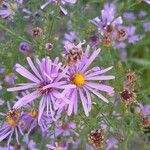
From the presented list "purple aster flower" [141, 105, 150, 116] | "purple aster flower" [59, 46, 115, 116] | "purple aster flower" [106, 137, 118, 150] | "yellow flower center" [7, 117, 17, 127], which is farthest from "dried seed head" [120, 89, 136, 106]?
"yellow flower center" [7, 117, 17, 127]

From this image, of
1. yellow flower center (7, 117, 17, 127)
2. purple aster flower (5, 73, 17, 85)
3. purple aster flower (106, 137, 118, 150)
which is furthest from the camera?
purple aster flower (5, 73, 17, 85)

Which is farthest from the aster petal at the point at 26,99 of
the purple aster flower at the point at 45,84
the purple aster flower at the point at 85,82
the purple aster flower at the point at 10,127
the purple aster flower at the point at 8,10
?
the purple aster flower at the point at 8,10

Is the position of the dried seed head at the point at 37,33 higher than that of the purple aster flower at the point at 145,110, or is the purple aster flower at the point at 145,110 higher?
the dried seed head at the point at 37,33

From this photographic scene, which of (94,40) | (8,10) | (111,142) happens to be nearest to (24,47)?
(8,10)

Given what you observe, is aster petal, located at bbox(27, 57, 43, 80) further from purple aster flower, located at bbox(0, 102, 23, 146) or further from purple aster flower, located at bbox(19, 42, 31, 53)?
purple aster flower, located at bbox(19, 42, 31, 53)

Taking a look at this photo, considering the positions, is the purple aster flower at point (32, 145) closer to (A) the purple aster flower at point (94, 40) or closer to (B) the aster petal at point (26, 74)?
(A) the purple aster flower at point (94, 40)

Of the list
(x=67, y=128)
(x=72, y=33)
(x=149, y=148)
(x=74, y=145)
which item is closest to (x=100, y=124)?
(x=67, y=128)
